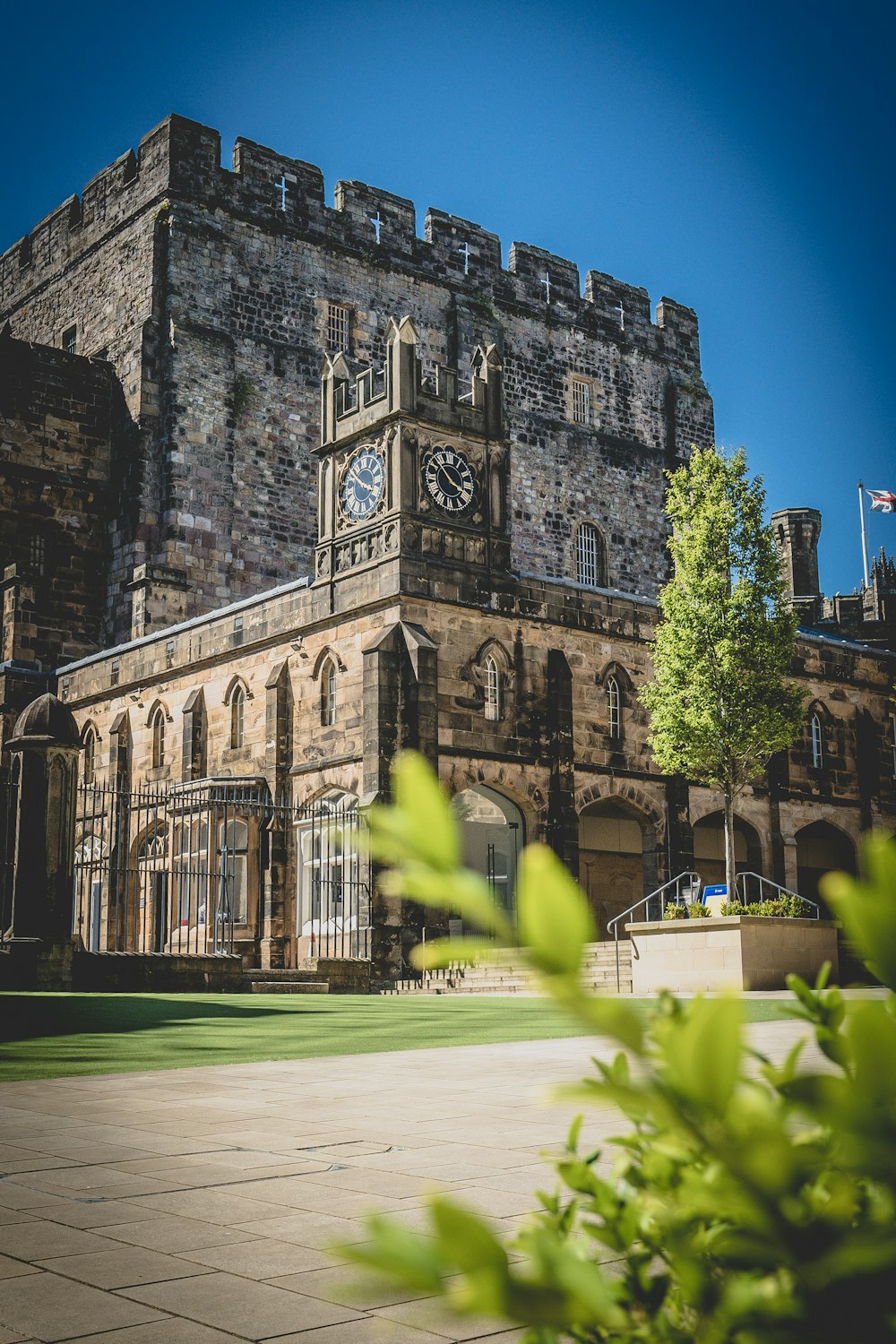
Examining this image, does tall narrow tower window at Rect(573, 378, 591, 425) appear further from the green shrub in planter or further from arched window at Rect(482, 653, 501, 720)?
the green shrub in planter

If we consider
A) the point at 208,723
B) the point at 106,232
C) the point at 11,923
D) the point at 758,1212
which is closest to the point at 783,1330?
the point at 758,1212

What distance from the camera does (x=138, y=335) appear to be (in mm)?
36781

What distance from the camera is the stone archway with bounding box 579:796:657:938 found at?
30.3 metres

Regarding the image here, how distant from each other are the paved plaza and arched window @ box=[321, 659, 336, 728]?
19349mm

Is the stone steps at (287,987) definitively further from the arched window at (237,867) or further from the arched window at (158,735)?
the arched window at (158,735)

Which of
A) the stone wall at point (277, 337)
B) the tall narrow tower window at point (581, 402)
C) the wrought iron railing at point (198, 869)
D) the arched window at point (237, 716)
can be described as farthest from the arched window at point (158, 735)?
the tall narrow tower window at point (581, 402)

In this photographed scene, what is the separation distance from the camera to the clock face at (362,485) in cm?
2814

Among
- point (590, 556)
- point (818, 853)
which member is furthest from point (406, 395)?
point (590, 556)

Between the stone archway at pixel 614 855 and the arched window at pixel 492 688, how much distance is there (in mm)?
3462

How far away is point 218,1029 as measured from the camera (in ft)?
40.5

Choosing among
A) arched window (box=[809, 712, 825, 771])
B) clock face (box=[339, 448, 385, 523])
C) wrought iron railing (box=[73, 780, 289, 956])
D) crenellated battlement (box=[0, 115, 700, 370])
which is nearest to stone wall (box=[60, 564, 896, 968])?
arched window (box=[809, 712, 825, 771])

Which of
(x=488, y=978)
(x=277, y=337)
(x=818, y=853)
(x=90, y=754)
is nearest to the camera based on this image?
(x=488, y=978)

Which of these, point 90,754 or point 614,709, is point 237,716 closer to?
point 90,754

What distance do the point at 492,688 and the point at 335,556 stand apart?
4.19m
